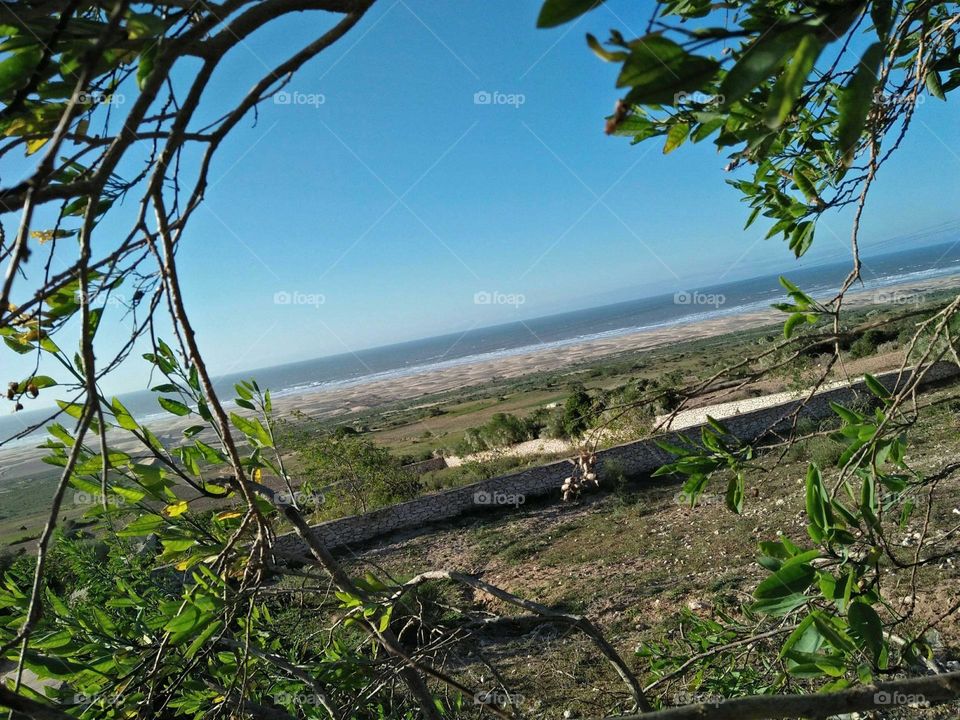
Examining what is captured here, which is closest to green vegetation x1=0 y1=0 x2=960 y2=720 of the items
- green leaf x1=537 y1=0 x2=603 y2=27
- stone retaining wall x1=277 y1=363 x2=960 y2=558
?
green leaf x1=537 y1=0 x2=603 y2=27

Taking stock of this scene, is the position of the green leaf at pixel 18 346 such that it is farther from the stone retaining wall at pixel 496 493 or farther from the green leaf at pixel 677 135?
the stone retaining wall at pixel 496 493

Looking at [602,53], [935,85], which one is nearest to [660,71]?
[602,53]

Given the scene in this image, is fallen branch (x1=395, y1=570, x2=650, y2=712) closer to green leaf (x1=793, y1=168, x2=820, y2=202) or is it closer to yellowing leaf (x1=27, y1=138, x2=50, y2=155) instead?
yellowing leaf (x1=27, y1=138, x2=50, y2=155)

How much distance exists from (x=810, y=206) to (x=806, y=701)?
3.70ft

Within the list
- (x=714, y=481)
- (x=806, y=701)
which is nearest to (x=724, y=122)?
(x=806, y=701)

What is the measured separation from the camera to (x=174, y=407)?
0.98 meters

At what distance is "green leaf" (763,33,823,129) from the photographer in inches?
14.2

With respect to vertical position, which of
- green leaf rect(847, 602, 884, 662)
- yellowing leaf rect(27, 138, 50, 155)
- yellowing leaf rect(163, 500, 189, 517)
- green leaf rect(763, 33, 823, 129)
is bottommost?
green leaf rect(847, 602, 884, 662)

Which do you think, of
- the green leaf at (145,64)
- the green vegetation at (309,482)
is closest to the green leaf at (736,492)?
the green vegetation at (309,482)

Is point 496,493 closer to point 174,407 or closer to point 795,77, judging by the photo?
point 174,407

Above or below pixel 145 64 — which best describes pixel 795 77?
below

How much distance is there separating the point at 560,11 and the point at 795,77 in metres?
0.15

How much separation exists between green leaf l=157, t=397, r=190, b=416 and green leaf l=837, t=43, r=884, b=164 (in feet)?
3.01

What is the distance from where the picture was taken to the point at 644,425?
15.4 metres
